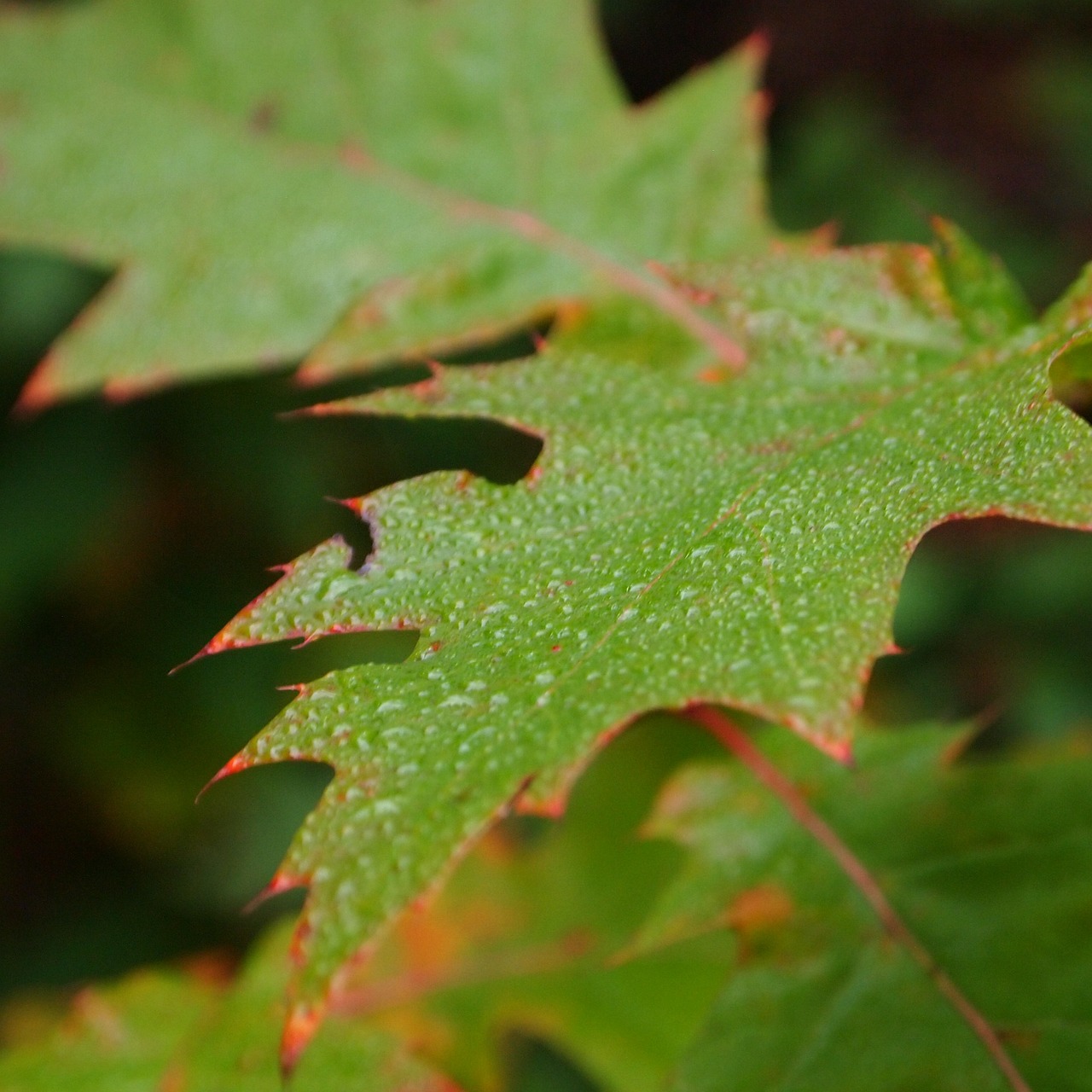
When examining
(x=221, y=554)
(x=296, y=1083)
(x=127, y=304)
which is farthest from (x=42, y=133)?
(x=221, y=554)

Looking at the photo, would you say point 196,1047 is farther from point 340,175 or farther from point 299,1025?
point 340,175

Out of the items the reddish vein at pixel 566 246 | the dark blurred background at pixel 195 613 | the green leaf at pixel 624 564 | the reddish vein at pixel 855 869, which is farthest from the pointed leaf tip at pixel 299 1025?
the dark blurred background at pixel 195 613

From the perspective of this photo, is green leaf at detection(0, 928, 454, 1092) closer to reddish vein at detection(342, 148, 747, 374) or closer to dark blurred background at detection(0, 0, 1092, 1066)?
reddish vein at detection(342, 148, 747, 374)

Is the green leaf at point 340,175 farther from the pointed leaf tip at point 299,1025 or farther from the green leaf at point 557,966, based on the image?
the pointed leaf tip at point 299,1025

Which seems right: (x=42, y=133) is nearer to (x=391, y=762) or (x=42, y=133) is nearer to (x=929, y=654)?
Result: (x=391, y=762)

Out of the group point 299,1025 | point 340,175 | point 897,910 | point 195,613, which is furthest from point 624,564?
point 195,613

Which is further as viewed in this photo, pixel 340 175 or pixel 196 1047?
pixel 340 175

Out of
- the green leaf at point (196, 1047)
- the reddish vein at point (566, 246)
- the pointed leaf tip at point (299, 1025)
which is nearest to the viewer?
the pointed leaf tip at point (299, 1025)

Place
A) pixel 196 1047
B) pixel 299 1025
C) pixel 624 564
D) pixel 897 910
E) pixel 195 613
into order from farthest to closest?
pixel 195 613
pixel 196 1047
pixel 897 910
pixel 624 564
pixel 299 1025
